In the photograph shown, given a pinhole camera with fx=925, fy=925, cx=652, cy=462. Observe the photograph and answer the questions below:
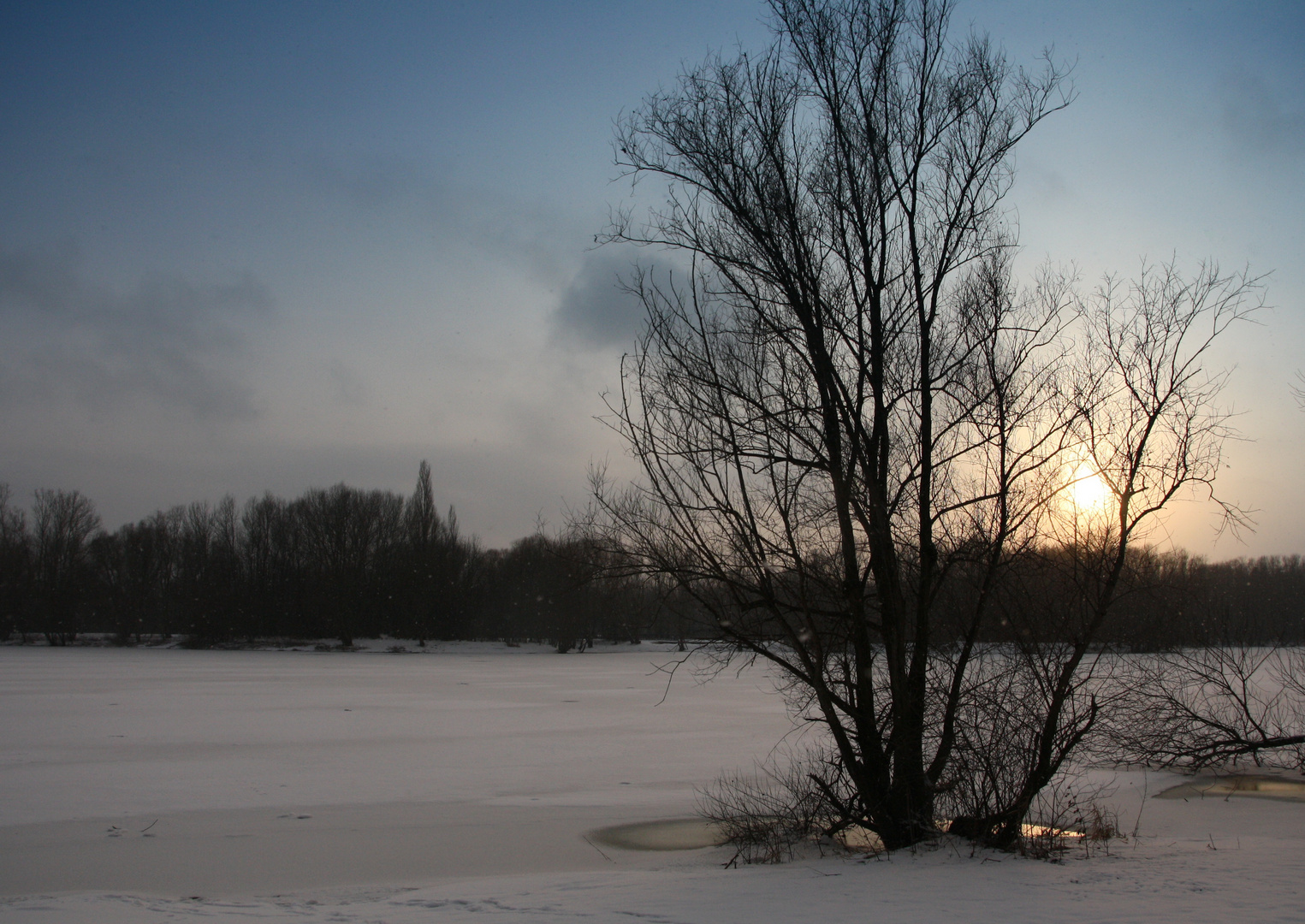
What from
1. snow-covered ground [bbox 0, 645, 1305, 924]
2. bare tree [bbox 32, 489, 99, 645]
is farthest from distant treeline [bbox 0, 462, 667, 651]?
snow-covered ground [bbox 0, 645, 1305, 924]

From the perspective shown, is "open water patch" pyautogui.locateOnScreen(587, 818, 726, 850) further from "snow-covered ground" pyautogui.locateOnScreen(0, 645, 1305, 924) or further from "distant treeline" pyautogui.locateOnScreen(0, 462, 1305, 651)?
"distant treeline" pyautogui.locateOnScreen(0, 462, 1305, 651)

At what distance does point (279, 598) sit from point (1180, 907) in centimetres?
7652

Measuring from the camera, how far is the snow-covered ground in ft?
22.7

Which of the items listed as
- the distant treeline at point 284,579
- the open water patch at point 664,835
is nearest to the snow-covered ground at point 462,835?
the open water patch at point 664,835

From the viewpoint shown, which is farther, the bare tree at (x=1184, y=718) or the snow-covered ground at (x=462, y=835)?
the bare tree at (x=1184, y=718)

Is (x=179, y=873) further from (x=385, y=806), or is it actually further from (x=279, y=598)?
(x=279, y=598)

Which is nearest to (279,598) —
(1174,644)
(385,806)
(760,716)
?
(760,716)

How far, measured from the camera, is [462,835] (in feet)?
35.1

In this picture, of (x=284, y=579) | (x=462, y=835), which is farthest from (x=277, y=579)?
(x=462, y=835)

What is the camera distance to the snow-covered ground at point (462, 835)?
22.7 feet

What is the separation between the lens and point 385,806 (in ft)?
39.7

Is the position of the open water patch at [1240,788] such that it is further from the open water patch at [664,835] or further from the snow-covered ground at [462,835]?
the open water patch at [664,835]

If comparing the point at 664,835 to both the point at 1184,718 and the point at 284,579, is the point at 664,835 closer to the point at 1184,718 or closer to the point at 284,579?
the point at 1184,718

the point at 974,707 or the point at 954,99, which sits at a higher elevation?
the point at 954,99
